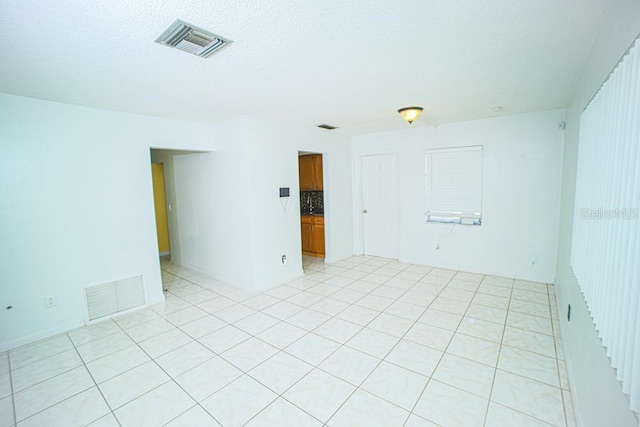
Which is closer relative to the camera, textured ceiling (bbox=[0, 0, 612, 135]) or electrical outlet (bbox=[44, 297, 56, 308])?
textured ceiling (bbox=[0, 0, 612, 135])

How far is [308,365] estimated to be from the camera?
2391mm

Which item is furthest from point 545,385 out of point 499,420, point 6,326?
point 6,326

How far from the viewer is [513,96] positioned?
3.15 metres

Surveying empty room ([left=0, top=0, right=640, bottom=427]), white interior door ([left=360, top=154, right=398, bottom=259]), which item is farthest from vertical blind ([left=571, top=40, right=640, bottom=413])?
white interior door ([left=360, top=154, right=398, bottom=259])

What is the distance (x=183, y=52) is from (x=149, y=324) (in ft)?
9.34

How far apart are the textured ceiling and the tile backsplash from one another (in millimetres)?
3040

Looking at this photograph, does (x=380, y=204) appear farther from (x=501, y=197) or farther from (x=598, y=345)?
(x=598, y=345)

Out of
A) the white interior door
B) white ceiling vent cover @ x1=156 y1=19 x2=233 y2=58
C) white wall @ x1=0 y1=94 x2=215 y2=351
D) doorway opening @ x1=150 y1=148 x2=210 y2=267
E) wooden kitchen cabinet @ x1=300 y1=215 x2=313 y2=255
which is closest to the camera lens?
white ceiling vent cover @ x1=156 y1=19 x2=233 y2=58

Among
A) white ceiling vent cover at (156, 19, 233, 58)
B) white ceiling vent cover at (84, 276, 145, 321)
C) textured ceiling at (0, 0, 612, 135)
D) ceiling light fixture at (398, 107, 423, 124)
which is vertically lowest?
white ceiling vent cover at (84, 276, 145, 321)

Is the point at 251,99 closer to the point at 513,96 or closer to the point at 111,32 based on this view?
the point at 111,32

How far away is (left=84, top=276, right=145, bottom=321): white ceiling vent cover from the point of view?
3244mm

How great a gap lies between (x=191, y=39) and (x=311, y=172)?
4.15m

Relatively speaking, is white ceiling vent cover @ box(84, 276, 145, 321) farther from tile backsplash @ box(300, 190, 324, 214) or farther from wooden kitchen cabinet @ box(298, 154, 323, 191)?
tile backsplash @ box(300, 190, 324, 214)

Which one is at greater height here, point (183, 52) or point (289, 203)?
point (183, 52)
